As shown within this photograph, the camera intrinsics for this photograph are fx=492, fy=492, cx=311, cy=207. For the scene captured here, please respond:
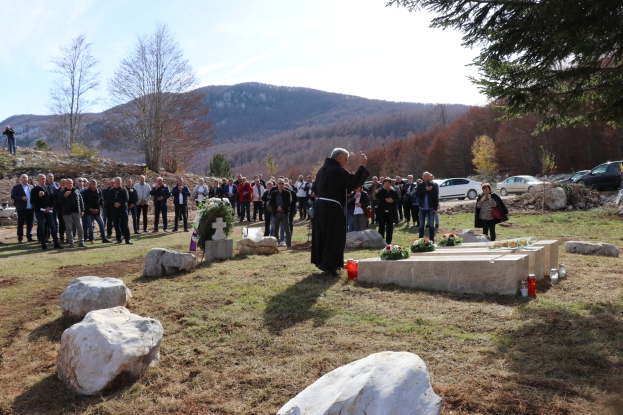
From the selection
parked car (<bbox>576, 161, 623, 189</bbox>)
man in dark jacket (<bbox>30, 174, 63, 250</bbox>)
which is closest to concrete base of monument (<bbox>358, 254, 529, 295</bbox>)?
man in dark jacket (<bbox>30, 174, 63, 250</bbox>)

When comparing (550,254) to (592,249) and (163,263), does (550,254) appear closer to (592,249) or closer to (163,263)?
(592,249)

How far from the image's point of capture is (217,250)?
10547 millimetres

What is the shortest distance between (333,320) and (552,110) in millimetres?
4307

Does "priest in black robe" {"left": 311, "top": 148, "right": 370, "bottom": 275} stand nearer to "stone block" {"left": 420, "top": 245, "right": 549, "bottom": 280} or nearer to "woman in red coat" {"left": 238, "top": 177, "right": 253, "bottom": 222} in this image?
"stone block" {"left": 420, "top": 245, "right": 549, "bottom": 280}

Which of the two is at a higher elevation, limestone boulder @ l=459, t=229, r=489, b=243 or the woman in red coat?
the woman in red coat

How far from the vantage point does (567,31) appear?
206 inches

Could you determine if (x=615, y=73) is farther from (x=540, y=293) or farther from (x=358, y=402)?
(x=358, y=402)

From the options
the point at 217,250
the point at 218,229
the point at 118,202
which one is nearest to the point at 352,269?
the point at 217,250

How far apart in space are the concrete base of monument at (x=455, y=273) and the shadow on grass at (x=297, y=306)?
0.79 m

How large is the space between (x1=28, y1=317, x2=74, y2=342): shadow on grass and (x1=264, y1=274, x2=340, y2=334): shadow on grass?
8.38ft

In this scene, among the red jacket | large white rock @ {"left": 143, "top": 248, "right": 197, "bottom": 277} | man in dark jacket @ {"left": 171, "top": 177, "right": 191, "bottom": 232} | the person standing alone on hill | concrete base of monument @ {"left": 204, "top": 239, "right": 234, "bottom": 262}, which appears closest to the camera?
large white rock @ {"left": 143, "top": 248, "right": 197, "bottom": 277}

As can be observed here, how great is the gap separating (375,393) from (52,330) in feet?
15.9

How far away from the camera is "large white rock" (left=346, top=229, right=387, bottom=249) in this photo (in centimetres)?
1229

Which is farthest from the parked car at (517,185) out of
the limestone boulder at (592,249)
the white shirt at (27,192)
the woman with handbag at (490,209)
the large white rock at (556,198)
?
the white shirt at (27,192)
